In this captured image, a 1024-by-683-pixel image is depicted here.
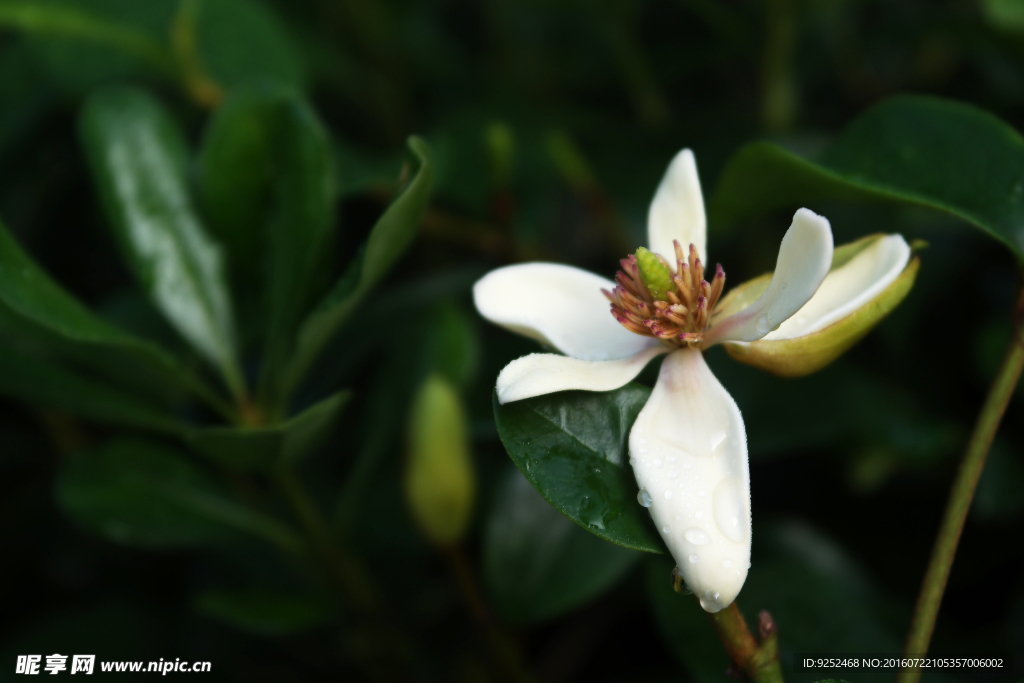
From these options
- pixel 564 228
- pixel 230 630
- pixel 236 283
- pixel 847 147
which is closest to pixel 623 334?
pixel 847 147

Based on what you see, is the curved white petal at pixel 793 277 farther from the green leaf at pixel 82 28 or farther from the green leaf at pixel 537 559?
the green leaf at pixel 82 28

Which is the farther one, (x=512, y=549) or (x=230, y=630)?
(x=230, y=630)

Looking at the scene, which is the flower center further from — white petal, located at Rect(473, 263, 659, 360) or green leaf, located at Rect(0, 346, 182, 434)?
green leaf, located at Rect(0, 346, 182, 434)

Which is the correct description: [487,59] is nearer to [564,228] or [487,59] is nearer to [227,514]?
[564,228]

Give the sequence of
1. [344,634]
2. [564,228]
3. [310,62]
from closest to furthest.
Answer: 1. [344,634]
2. [310,62]
3. [564,228]

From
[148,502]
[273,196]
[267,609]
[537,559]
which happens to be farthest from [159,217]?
[537,559]

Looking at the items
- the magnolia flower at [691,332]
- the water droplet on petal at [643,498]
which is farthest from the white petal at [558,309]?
the water droplet on petal at [643,498]

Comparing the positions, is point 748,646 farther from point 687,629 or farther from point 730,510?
point 687,629
